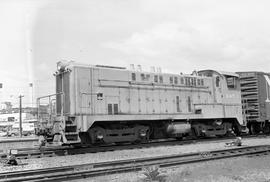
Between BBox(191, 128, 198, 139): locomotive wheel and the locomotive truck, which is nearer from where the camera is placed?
the locomotive truck

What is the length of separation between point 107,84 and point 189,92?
512 centimetres

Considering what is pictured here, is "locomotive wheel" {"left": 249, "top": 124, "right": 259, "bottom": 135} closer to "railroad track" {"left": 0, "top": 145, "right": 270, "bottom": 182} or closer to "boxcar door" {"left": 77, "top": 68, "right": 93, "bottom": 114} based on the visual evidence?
"railroad track" {"left": 0, "top": 145, "right": 270, "bottom": 182}

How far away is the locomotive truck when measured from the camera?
13.6 meters

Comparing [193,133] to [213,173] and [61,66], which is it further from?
[213,173]

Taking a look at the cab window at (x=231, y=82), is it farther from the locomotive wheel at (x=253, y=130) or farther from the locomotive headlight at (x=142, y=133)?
the locomotive headlight at (x=142, y=133)

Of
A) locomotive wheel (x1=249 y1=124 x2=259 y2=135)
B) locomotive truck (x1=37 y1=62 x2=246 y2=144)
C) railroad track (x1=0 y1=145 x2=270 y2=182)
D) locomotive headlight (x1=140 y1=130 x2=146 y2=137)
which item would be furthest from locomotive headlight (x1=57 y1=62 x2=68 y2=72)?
locomotive wheel (x1=249 y1=124 x2=259 y2=135)

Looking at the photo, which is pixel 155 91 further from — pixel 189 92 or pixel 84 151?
pixel 84 151

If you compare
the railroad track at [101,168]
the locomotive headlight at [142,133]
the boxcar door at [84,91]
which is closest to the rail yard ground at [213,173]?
the railroad track at [101,168]

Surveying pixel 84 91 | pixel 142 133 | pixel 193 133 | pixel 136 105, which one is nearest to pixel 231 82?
pixel 193 133

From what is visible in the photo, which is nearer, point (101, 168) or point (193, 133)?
point (101, 168)

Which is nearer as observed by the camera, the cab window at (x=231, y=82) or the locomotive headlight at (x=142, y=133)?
the locomotive headlight at (x=142, y=133)

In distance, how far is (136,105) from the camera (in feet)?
50.5

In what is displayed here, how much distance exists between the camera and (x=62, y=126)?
12609 millimetres

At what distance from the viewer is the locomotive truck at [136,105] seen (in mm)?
13578
